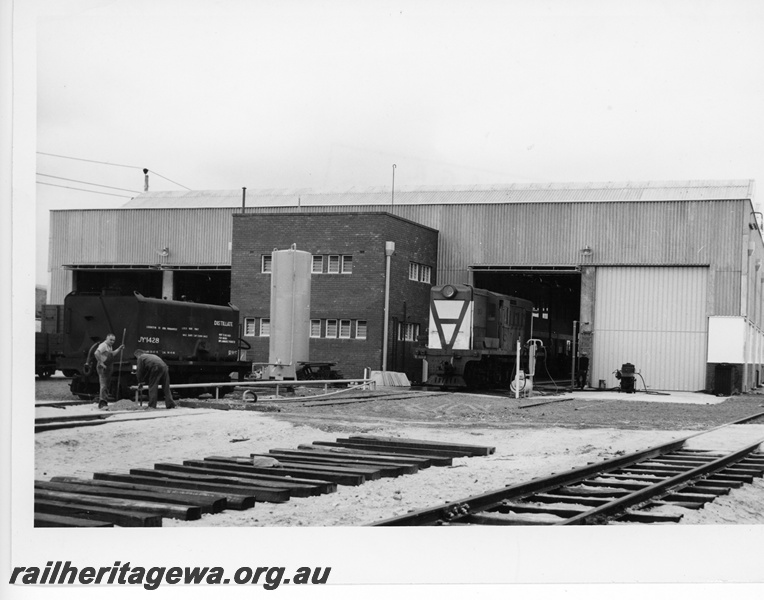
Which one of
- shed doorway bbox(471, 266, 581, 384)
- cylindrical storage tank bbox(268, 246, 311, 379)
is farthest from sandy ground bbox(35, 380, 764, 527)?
shed doorway bbox(471, 266, 581, 384)

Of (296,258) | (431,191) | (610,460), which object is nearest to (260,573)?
Answer: (610,460)

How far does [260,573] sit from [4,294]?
10.2 ft

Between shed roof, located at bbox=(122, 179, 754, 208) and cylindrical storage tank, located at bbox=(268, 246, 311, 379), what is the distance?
9.31 meters

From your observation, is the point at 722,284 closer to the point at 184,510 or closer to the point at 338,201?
the point at 338,201

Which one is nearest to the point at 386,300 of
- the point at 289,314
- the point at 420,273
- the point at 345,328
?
the point at 345,328

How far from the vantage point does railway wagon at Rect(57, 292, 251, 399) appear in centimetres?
1705

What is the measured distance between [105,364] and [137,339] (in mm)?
1846

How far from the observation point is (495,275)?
36.4 m

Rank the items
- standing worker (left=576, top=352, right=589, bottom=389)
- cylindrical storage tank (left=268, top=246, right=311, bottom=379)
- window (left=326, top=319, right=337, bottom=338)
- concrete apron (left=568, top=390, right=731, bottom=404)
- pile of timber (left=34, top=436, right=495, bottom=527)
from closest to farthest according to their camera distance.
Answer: pile of timber (left=34, top=436, right=495, bottom=527) < cylindrical storage tank (left=268, top=246, right=311, bottom=379) < concrete apron (left=568, top=390, right=731, bottom=404) < window (left=326, top=319, right=337, bottom=338) < standing worker (left=576, top=352, right=589, bottom=389)

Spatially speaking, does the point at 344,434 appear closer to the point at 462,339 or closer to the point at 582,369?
the point at 462,339

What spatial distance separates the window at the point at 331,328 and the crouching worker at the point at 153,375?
13.4m

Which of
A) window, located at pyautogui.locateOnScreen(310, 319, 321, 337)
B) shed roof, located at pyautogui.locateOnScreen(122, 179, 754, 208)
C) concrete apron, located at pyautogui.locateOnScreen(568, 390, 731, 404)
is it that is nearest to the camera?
concrete apron, located at pyautogui.locateOnScreen(568, 390, 731, 404)

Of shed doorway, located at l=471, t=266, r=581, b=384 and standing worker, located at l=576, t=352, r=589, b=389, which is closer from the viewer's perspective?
standing worker, located at l=576, t=352, r=589, b=389

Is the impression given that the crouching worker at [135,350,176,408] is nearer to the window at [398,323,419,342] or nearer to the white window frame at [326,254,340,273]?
the white window frame at [326,254,340,273]
